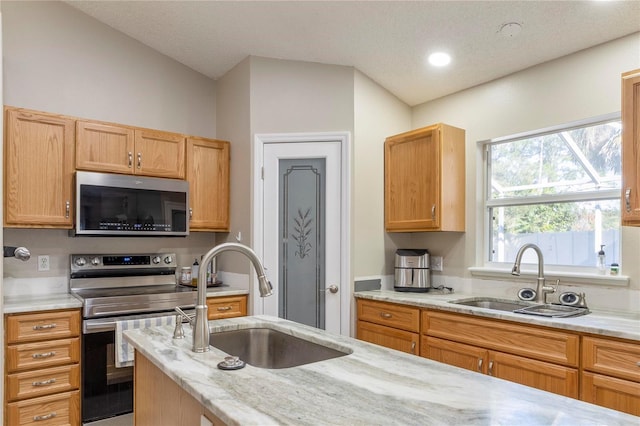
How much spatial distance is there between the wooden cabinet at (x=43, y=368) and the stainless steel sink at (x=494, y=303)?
8.35 ft

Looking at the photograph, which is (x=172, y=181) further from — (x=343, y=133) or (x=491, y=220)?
(x=491, y=220)

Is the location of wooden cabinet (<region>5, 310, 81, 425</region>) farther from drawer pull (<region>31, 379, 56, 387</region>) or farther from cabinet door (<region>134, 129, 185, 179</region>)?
cabinet door (<region>134, 129, 185, 179</region>)

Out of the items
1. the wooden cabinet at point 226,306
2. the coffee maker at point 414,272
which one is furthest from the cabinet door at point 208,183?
the coffee maker at point 414,272

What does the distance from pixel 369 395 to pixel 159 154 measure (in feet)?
9.53

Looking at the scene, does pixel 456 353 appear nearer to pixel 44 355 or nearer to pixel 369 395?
pixel 369 395

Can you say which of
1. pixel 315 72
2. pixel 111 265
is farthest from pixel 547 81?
pixel 111 265

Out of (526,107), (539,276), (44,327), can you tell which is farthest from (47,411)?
(526,107)

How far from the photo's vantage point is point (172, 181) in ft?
11.4

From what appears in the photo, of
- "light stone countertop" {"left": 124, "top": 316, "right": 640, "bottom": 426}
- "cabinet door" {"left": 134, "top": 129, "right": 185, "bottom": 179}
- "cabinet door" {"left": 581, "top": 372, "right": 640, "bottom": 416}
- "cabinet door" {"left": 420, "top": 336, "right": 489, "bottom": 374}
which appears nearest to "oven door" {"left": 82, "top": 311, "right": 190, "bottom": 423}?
"cabinet door" {"left": 134, "top": 129, "right": 185, "bottom": 179}

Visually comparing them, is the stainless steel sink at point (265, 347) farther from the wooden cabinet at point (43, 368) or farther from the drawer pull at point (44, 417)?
the drawer pull at point (44, 417)

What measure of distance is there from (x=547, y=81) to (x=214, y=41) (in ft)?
8.13

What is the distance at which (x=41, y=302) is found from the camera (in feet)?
9.21

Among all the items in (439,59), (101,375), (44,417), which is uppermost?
(439,59)

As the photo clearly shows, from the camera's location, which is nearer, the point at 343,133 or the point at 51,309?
the point at 51,309
